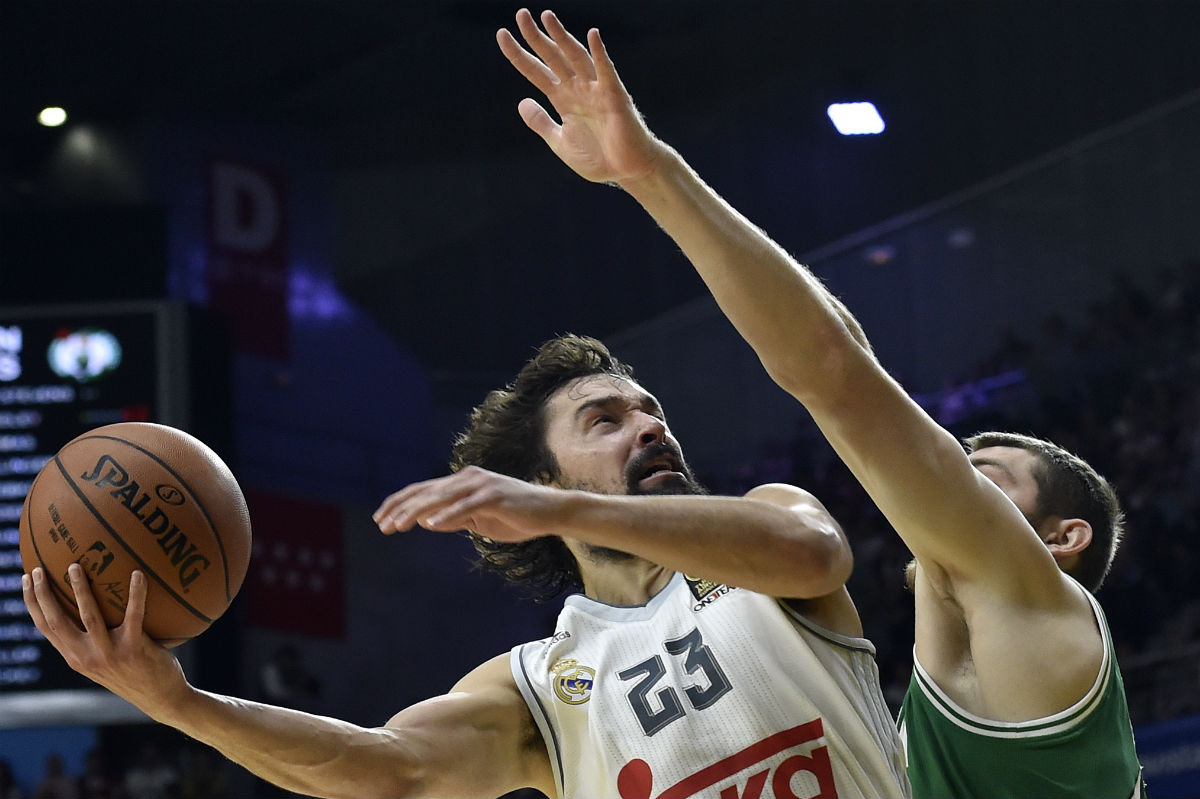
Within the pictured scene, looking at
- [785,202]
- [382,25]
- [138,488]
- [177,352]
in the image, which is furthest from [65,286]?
[138,488]

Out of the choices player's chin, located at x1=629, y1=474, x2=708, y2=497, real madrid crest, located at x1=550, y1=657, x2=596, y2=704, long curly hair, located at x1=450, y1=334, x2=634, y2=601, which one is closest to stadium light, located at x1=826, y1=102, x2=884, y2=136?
long curly hair, located at x1=450, y1=334, x2=634, y2=601

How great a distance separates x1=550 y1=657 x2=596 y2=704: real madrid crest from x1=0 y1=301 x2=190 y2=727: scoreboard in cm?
515

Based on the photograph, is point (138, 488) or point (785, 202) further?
point (785, 202)

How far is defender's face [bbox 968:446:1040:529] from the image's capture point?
286 cm

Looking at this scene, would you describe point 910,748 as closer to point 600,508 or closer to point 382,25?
point 600,508

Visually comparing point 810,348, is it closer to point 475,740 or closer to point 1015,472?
point 1015,472

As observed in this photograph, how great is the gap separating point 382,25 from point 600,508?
9.61 metres

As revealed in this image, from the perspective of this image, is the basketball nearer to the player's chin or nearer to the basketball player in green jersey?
the player's chin

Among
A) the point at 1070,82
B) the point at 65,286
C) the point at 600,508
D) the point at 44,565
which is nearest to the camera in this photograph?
the point at 600,508

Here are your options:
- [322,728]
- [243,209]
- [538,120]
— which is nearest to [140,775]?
[243,209]

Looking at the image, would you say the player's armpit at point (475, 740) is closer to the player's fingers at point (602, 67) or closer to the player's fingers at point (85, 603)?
the player's fingers at point (85, 603)

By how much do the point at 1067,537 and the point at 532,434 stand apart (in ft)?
4.21

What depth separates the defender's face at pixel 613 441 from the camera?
117 inches

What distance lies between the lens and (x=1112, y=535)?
9.68 ft
